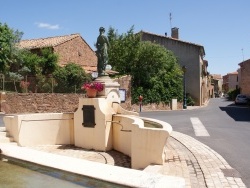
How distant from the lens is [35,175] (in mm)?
5441

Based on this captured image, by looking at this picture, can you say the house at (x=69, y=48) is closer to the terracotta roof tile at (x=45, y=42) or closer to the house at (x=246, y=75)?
the terracotta roof tile at (x=45, y=42)

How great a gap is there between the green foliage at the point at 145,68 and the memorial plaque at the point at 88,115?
56.1ft

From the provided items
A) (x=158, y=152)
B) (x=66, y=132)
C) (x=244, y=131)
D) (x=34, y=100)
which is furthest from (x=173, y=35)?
(x=158, y=152)

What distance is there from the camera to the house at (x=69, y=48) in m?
33.6

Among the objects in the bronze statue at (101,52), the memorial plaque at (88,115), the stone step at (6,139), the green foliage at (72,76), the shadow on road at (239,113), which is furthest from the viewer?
the green foliage at (72,76)

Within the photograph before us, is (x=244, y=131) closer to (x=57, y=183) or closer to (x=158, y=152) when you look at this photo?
(x=158, y=152)

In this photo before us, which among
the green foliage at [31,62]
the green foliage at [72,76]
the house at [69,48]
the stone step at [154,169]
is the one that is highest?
the house at [69,48]

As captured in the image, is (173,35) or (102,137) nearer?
(102,137)

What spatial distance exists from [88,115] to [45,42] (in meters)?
26.6

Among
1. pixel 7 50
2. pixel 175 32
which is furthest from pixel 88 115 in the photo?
pixel 175 32

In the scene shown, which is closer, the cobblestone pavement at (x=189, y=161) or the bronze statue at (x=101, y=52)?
the cobblestone pavement at (x=189, y=161)

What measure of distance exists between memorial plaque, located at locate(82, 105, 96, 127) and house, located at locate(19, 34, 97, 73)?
22365 millimetres

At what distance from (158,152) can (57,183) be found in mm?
2715

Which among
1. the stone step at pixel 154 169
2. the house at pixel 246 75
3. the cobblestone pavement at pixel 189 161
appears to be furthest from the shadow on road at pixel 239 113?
the house at pixel 246 75
